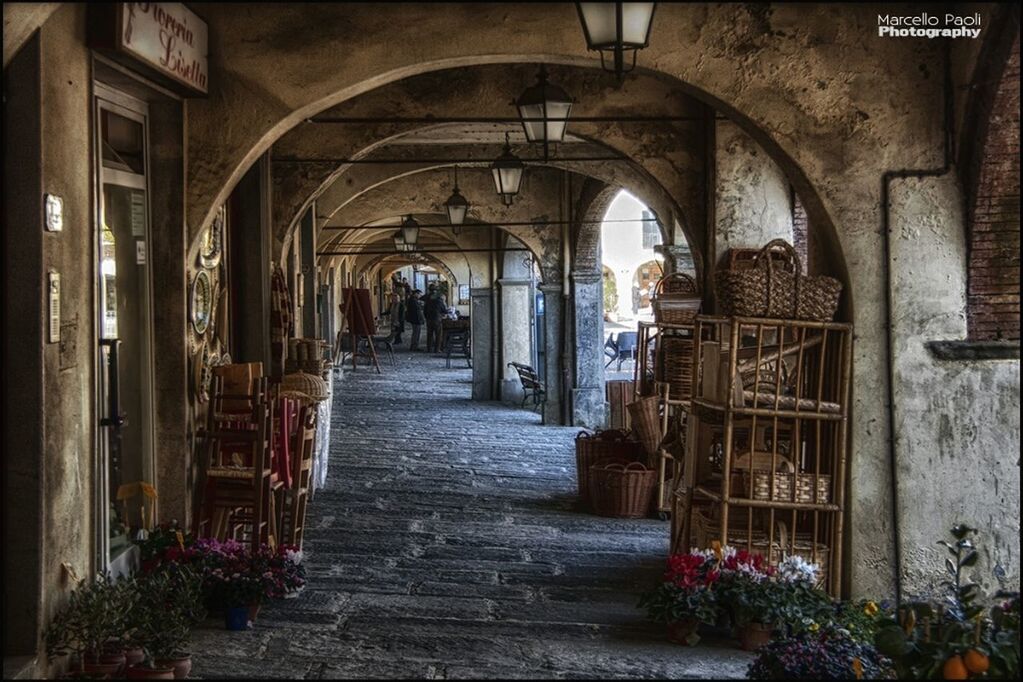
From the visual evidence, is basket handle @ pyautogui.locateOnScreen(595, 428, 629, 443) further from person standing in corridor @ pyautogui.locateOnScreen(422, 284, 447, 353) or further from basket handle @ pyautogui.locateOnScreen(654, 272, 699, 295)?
person standing in corridor @ pyautogui.locateOnScreen(422, 284, 447, 353)

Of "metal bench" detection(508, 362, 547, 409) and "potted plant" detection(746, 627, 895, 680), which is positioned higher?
"metal bench" detection(508, 362, 547, 409)

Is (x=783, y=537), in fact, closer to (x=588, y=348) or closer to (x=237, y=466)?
(x=237, y=466)

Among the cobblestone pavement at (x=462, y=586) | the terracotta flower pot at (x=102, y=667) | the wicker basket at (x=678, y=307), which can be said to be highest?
the wicker basket at (x=678, y=307)

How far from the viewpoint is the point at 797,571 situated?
19.6ft

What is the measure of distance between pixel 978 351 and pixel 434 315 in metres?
27.0

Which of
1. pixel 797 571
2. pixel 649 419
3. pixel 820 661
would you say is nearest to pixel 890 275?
pixel 797 571

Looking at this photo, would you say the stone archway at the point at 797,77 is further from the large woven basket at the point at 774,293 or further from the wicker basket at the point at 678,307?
the wicker basket at the point at 678,307

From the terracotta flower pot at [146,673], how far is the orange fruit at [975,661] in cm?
326

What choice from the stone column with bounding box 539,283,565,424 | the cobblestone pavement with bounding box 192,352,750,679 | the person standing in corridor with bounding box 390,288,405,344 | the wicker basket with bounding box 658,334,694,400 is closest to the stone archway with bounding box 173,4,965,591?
the cobblestone pavement with bounding box 192,352,750,679

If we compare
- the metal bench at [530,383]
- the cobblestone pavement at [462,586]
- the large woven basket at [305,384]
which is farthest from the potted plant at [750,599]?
the metal bench at [530,383]

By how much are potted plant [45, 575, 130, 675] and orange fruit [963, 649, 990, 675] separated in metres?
3.43

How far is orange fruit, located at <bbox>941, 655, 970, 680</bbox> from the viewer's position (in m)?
4.02

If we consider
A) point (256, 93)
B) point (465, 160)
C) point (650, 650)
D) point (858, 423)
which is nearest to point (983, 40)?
point (858, 423)

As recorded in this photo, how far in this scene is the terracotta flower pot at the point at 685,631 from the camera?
5887mm
